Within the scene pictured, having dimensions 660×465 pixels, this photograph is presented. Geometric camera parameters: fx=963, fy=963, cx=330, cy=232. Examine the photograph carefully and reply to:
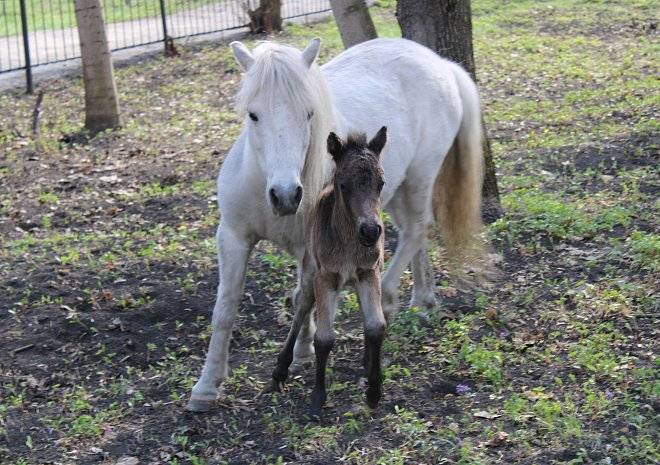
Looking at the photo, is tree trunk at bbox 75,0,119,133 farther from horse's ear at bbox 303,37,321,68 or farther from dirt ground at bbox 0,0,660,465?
horse's ear at bbox 303,37,321,68

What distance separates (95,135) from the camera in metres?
10.4

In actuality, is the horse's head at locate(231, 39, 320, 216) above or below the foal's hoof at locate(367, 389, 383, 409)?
above

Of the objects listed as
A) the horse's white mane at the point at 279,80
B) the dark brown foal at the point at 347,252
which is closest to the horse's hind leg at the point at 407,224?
the dark brown foal at the point at 347,252

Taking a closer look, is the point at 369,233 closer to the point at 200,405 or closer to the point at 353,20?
the point at 200,405

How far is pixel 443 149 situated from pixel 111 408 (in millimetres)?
2621

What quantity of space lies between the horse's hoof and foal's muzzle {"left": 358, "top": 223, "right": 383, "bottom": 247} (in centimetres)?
128

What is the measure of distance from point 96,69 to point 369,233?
696 centimetres

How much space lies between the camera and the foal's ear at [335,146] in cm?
447

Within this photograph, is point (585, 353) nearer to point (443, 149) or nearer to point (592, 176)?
point (443, 149)

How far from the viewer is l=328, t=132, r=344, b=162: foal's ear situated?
447cm

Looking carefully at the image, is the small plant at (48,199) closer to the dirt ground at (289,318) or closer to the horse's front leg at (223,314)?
the dirt ground at (289,318)

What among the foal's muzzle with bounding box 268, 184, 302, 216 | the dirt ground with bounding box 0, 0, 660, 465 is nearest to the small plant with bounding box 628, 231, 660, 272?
the dirt ground with bounding box 0, 0, 660, 465

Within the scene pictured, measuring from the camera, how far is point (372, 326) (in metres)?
4.62

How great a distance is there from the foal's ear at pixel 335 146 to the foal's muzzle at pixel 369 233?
447mm
